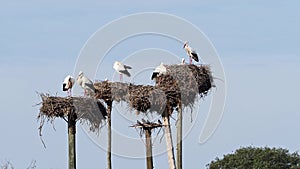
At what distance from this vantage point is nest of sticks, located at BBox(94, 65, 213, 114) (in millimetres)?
29016

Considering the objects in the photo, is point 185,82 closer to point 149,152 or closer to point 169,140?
point 169,140

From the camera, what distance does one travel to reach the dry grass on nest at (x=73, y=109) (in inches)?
1072

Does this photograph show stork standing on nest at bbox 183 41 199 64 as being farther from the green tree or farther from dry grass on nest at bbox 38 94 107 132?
the green tree

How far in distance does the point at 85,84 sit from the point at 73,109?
2.37 metres

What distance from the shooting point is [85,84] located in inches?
1166

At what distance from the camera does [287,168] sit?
6494cm

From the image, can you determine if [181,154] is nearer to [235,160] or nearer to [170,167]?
[170,167]

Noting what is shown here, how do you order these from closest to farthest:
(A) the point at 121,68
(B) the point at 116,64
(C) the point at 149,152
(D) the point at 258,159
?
(C) the point at 149,152
(A) the point at 121,68
(B) the point at 116,64
(D) the point at 258,159

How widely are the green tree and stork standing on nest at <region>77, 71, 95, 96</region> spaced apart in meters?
35.0

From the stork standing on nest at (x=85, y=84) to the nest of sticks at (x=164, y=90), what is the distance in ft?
0.50

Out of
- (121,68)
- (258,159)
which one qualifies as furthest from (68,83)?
(258,159)

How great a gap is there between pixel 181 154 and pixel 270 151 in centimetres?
3704

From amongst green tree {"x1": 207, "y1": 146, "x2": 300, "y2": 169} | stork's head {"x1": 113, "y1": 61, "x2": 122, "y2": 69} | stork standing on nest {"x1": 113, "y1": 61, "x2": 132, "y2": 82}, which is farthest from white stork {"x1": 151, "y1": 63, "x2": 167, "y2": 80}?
green tree {"x1": 207, "y1": 146, "x2": 300, "y2": 169}

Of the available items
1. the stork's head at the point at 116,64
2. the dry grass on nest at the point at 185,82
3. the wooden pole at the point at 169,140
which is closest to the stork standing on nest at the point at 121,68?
the stork's head at the point at 116,64
